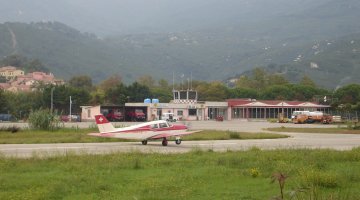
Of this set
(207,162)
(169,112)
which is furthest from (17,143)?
(169,112)

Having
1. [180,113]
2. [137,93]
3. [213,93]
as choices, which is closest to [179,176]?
[180,113]

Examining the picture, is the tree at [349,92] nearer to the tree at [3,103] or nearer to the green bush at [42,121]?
the tree at [3,103]

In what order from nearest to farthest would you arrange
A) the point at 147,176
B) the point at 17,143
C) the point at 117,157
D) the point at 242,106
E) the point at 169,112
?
the point at 147,176, the point at 117,157, the point at 17,143, the point at 169,112, the point at 242,106

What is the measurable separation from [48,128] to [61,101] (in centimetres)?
6638

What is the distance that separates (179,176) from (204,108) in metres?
84.6

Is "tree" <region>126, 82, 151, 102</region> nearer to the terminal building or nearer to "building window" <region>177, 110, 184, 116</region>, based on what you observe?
the terminal building

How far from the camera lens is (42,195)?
12125mm

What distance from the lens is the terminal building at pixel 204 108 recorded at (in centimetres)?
9300

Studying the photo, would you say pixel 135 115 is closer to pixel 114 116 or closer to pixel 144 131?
pixel 114 116

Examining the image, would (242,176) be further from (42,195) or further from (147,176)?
(42,195)

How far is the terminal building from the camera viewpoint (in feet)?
305

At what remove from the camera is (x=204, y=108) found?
99562 millimetres

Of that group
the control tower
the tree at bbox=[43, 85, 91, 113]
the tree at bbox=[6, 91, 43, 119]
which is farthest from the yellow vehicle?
the tree at bbox=[6, 91, 43, 119]

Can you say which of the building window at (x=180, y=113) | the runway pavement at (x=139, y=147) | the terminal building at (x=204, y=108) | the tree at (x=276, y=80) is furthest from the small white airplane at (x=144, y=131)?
the tree at (x=276, y=80)
